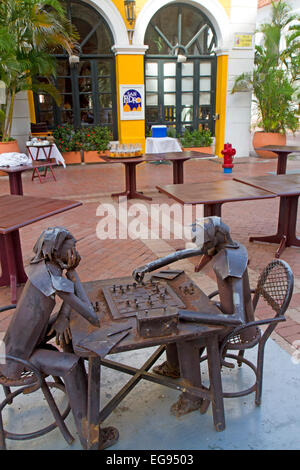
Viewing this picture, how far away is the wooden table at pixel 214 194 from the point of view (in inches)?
173

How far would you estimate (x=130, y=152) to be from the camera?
766 cm

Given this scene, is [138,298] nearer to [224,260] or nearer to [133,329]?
[133,329]

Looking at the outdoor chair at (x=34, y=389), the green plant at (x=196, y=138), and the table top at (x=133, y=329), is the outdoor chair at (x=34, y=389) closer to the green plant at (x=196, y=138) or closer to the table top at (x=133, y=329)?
the table top at (x=133, y=329)

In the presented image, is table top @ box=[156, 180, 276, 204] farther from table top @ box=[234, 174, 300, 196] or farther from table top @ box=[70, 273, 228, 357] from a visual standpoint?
table top @ box=[70, 273, 228, 357]

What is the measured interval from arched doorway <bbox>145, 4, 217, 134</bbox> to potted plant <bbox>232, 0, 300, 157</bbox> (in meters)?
1.20

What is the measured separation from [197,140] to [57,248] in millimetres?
11770

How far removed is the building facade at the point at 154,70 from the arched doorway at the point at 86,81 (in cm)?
3

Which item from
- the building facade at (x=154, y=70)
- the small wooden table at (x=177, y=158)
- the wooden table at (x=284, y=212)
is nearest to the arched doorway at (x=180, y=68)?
the building facade at (x=154, y=70)

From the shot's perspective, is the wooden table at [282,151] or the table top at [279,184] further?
the wooden table at [282,151]

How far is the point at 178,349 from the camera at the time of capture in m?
2.29

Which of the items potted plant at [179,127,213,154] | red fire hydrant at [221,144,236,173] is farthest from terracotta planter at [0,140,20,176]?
potted plant at [179,127,213,154]

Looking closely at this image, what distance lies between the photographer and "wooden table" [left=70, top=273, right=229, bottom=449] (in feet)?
6.42
